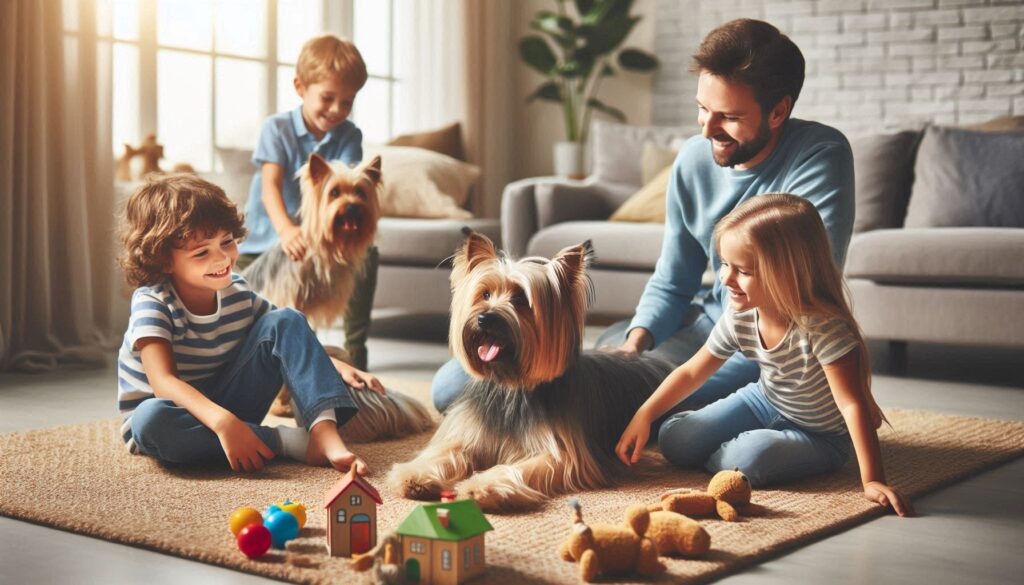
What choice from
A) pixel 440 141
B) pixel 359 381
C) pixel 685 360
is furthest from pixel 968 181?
pixel 440 141

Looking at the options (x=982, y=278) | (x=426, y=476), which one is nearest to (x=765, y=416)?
(x=426, y=476)

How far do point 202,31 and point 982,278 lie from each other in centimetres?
369

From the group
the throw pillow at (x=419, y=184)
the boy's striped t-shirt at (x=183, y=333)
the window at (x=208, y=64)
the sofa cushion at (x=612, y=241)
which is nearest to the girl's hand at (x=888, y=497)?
the boy's striped t-shirt at (x=183, y=333)

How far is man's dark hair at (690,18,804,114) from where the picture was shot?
2.40 metres

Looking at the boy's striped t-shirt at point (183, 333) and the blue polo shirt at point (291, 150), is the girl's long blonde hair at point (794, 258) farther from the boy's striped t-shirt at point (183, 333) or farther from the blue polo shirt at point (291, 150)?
the blue polo shirt at point (291, 150)

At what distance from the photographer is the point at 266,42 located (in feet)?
19.4

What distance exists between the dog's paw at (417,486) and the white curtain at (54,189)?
2.23m

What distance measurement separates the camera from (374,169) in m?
3.32

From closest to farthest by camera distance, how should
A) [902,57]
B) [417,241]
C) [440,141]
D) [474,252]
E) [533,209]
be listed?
[474,252] → [417,241] → [533,209] → [902,57] → [440,141]

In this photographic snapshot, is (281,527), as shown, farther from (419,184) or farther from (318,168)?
(419,184)

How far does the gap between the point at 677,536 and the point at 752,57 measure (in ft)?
3.51

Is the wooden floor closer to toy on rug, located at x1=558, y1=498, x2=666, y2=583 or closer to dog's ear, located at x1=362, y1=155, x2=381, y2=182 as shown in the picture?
toy on rug, located at x1=558, y1=498, x2=666, y2=583

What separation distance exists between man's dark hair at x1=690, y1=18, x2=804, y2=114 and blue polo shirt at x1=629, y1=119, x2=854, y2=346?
0.19 m

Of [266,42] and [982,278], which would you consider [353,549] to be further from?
[266,42]
